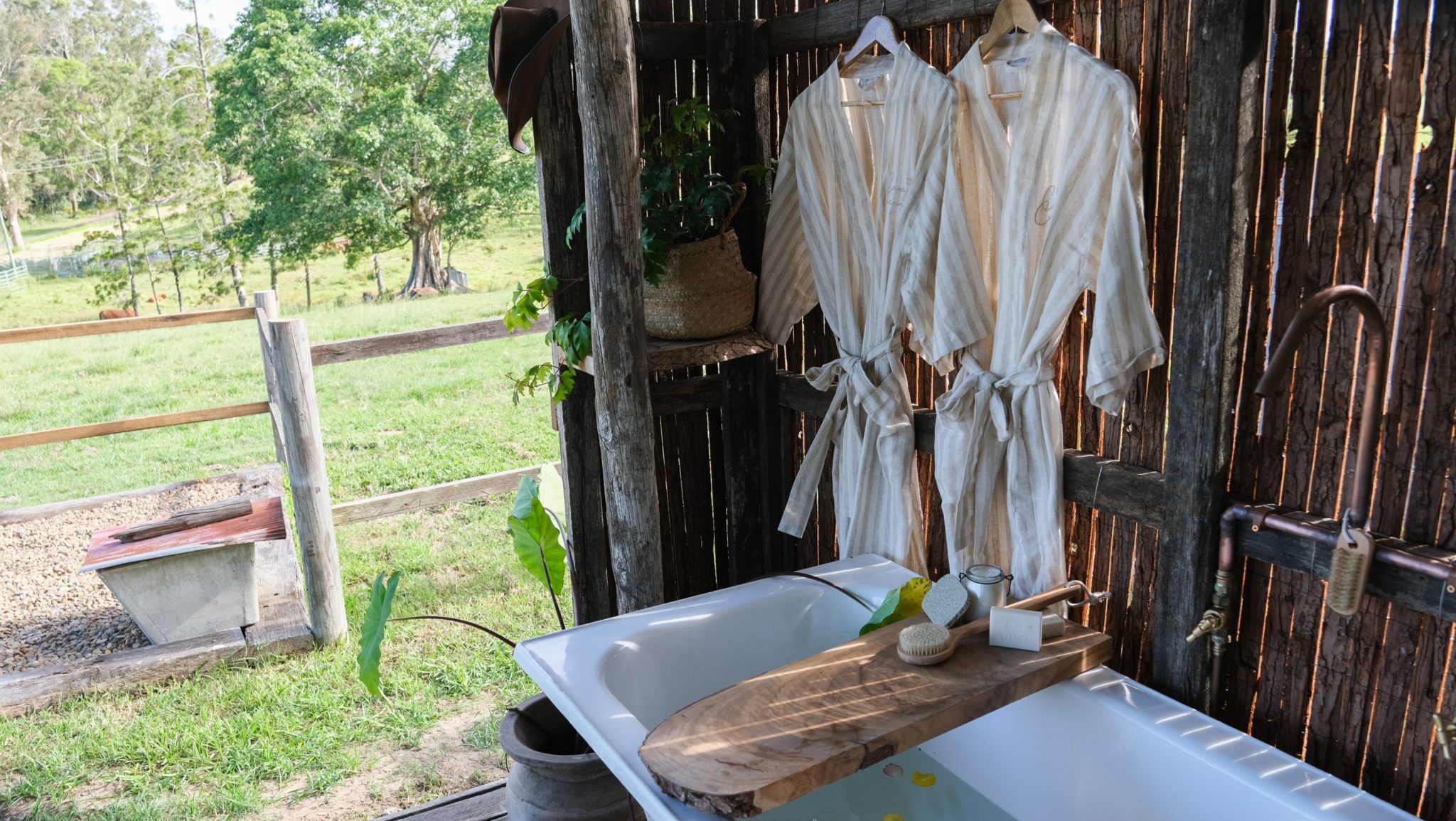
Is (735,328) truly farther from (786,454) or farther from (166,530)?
(166,530)

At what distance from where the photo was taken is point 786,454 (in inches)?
113

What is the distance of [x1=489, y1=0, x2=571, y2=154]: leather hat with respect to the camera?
2.29 meters

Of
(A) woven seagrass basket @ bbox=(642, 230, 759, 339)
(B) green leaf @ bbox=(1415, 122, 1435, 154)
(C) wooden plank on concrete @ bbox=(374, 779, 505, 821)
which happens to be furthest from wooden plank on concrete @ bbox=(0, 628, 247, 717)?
→ (B) green leaf @ bbox=(1415, 122, 1435, 154)

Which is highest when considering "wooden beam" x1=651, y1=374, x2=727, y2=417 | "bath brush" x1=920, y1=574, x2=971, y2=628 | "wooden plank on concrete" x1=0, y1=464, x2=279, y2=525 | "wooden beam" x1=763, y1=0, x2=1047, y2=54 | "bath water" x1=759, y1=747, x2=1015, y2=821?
"wooden beam" x1=763, y1=0, x2=1047, y2=54

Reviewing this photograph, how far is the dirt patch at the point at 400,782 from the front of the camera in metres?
2.68

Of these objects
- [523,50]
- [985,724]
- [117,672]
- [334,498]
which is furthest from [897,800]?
[334,498]

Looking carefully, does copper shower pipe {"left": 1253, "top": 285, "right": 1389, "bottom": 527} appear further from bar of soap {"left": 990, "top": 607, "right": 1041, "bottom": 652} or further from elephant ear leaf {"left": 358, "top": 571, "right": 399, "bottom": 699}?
elephant ear leaf {"left": 358, "top": 571, "right": 399, "bottom": 699}

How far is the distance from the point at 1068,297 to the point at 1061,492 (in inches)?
15.3

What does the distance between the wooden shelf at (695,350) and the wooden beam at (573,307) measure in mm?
170

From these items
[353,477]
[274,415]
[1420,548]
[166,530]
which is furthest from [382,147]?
[1420,548]

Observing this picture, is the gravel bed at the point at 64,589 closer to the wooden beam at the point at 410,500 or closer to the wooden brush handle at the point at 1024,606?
the wooden beam at the point at 410,500

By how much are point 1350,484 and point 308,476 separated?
295 centimetres

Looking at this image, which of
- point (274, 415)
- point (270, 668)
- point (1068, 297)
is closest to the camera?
point (1068, 297)

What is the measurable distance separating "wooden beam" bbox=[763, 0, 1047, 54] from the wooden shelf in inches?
29.0
